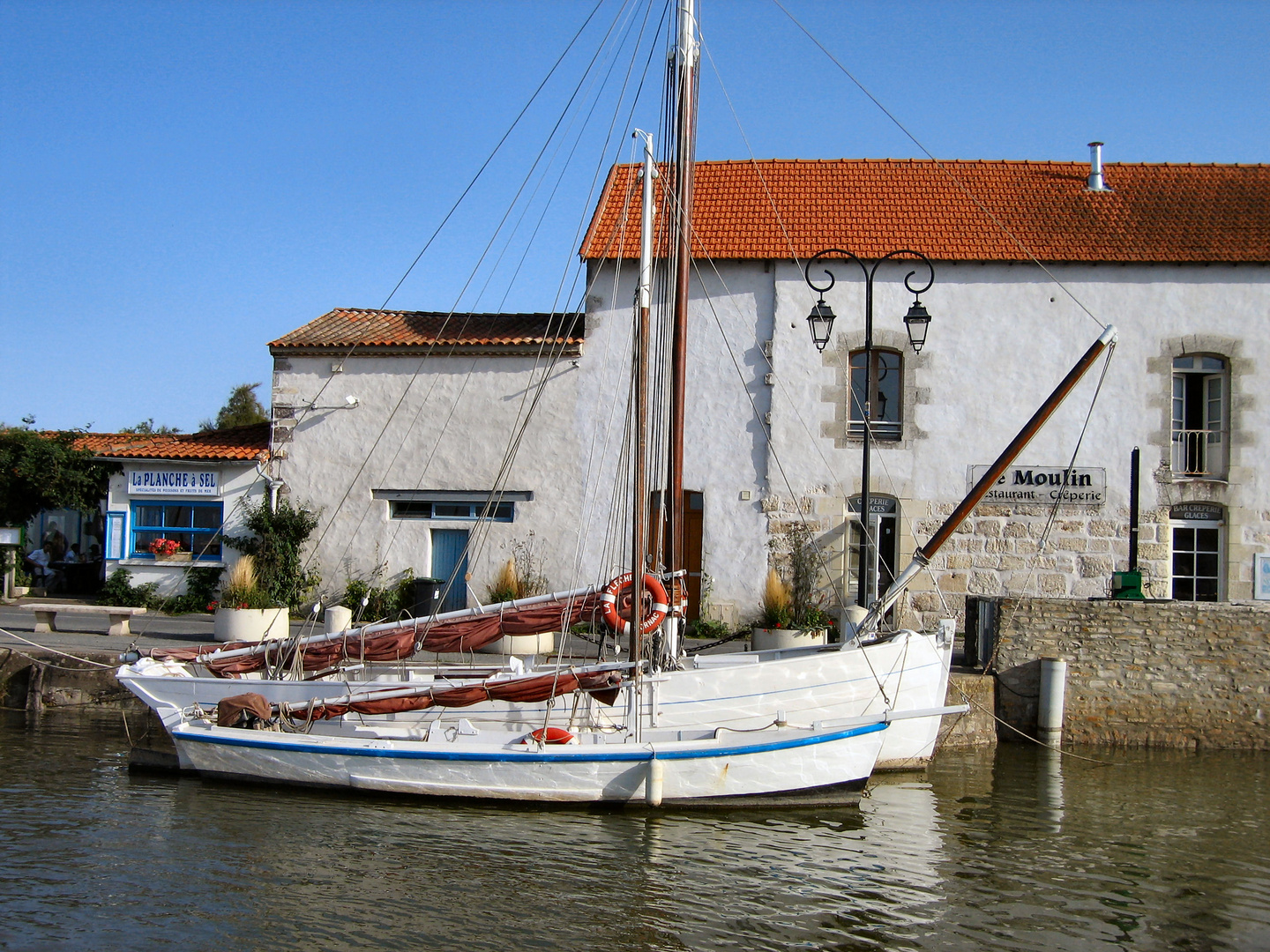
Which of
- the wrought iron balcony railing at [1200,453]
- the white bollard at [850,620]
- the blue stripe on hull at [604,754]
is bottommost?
the blue stripe on hull at [604,754]

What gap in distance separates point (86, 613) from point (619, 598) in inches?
390

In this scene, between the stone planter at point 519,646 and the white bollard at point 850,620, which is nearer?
the white bollard at point 850,620

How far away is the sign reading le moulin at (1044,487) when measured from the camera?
16.5 m

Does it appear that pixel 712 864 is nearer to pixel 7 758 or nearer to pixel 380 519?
pixel 7 758

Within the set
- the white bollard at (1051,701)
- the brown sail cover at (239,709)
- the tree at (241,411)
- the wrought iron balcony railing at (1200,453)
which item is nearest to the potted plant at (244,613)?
the brown sail cover at (239,709)

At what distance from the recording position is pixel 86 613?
16203mm

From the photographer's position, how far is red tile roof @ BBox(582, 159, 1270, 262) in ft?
55.7

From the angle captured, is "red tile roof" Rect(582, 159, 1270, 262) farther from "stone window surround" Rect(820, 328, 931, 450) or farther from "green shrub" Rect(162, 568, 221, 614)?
"green shrub" Rect(162, 568, 221, 614)

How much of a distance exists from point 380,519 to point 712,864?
436 inches

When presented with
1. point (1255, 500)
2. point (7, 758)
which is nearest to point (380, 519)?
point (7, 758)

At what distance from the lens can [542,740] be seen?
30.8ft

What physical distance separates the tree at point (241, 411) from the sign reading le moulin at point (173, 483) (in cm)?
1917

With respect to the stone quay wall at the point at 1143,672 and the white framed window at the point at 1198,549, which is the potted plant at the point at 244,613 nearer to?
the stone quay wall at the point at 1143,672

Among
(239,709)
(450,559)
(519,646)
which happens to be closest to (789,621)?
(519,646)
